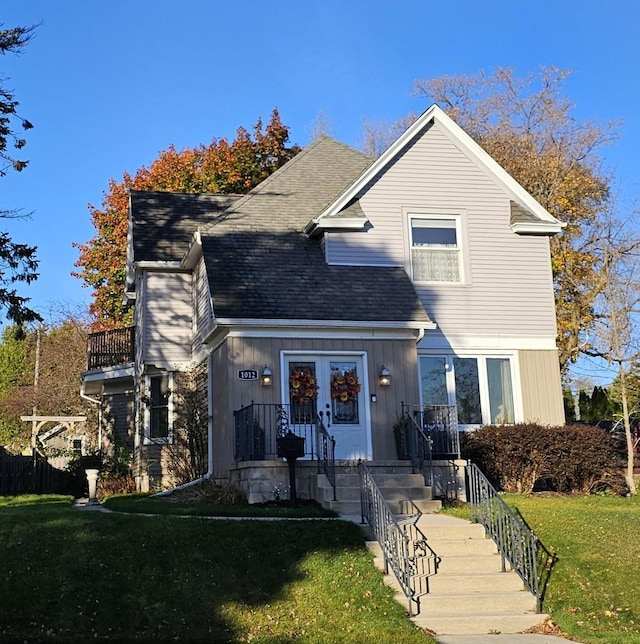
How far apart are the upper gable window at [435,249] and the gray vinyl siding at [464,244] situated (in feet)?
0.61

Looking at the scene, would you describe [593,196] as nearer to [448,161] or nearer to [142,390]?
[448,161]

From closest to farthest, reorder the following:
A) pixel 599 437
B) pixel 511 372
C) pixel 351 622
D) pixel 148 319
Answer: pixel 351 622 < pixel 599 437 < pixel 511 372 < pixel 148 319

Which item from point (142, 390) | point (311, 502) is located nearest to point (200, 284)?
point (142, 390)

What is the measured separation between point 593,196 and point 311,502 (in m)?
20.6

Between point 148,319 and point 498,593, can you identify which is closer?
point 498,593

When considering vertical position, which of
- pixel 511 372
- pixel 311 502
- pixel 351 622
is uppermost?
pixel 511 372

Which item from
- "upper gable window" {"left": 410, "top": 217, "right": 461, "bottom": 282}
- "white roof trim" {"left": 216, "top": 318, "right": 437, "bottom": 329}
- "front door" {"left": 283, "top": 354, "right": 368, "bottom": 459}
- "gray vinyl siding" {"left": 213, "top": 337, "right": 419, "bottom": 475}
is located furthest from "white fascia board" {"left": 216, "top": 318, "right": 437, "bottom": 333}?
"upper gable window" {"left": 410, "top": 217, "right": 461, "bottom": 282}

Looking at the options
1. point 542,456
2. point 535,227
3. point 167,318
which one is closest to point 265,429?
point 542,456

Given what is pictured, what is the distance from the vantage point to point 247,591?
958 centimetres

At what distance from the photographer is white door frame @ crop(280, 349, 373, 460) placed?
16.2m

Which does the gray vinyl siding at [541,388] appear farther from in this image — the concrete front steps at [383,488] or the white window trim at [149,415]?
the white window trim at [149,415]

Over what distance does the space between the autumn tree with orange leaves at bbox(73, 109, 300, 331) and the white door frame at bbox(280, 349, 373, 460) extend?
2000cm

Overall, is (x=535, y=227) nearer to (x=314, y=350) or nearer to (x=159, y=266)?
(x=314, y=350)

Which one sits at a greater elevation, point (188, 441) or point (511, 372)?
point (511, 372)
